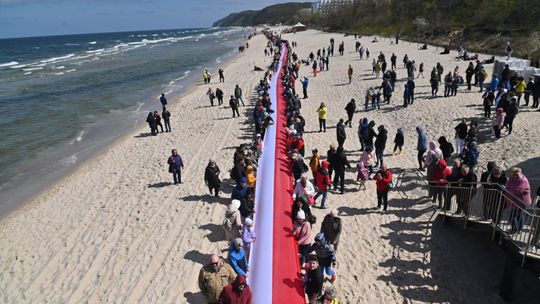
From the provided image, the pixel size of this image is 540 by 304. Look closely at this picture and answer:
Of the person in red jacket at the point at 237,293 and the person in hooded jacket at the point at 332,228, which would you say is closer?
the person in red jacket at the point at 237,293

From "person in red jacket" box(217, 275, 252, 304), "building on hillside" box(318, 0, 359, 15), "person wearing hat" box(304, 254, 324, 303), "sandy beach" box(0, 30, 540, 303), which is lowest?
"sandy beach" box(0, 30, 540, 303)

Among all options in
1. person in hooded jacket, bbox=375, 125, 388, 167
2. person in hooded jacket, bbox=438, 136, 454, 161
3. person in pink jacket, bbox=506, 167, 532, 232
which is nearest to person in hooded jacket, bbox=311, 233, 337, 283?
person in pink jacket, bbox=506, 167, 532, 232

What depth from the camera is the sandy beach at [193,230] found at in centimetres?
761

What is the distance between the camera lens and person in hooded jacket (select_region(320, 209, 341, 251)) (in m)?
7.26

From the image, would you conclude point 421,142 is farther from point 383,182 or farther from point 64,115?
point 64,115

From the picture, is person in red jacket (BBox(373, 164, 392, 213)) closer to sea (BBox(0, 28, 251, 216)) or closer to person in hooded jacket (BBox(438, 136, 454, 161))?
person in hooded jacket (BBox(438, 136, 454, 161))

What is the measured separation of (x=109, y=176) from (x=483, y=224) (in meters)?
12.1

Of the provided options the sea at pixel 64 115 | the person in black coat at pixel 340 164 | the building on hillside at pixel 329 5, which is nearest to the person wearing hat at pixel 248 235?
the person in black coat at pixel 340 164

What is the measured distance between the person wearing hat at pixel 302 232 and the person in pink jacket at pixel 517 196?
3.45m

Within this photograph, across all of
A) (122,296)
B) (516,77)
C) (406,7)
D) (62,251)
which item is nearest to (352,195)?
(122,296)

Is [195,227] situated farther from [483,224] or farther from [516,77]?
[516,77]

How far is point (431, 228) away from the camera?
29.3ft

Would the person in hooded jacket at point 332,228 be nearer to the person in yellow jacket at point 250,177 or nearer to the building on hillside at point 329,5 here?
the person in yellow jacket at point 250,177

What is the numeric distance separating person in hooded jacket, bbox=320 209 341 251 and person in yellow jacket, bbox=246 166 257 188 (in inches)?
105
